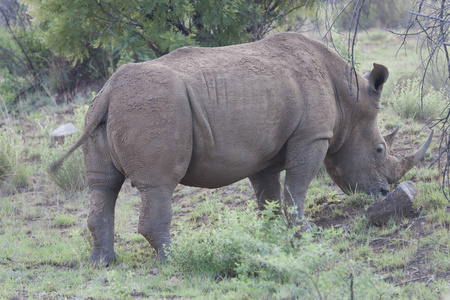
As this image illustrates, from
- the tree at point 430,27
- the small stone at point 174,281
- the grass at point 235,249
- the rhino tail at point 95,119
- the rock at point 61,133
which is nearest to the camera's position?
the grass at point 235,249

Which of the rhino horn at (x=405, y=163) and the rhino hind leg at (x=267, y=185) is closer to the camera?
the rhino hind leg at (x=267, y=185)

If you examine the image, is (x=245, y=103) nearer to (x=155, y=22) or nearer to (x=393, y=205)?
(x=393, y=205)

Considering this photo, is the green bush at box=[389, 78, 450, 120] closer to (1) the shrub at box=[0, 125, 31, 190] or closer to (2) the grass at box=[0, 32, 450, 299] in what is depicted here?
(2) the grass at box=[0, 32, 450, 299]

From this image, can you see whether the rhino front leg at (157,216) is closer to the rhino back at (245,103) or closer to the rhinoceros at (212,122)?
the rhinoceros at (212,122)

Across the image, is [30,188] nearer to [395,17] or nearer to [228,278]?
[228,278]

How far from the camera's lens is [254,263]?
4.47 m

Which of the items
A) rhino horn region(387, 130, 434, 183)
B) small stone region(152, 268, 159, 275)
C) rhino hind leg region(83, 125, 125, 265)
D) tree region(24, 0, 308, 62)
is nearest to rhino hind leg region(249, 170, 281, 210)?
rhino horn region(387, 130, 434, 183)

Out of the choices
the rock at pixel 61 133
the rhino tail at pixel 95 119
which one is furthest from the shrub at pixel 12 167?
the rhino tail at pixel 95 119

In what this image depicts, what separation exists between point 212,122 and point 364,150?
2.00 metres

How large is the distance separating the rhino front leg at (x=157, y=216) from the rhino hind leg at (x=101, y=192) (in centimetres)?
42

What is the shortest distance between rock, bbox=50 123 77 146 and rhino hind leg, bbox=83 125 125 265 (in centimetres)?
489

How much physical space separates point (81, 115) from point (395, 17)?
557 inches

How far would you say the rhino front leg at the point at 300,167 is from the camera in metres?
5.95

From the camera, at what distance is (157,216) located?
535cm
